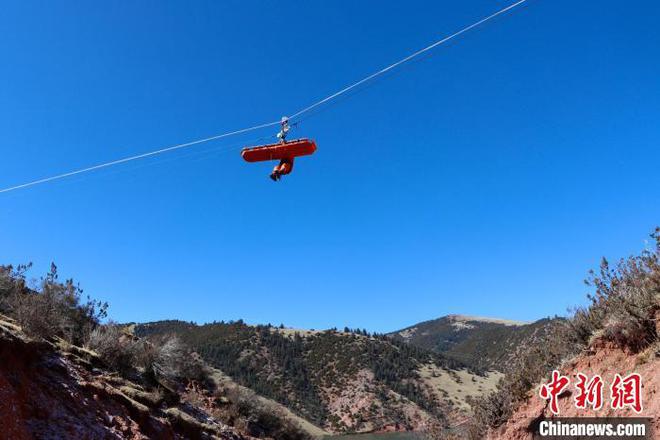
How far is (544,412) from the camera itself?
25.4 feet

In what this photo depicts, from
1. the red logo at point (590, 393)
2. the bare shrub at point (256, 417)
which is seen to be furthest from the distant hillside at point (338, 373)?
the red logo at point (590, 393)

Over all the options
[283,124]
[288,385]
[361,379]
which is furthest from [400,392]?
[283,124]

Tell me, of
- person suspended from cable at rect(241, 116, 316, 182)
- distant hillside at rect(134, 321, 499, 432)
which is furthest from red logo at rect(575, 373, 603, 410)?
distant hillside at rect(134, 321, 499, 432)

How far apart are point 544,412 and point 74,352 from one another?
12.3 meters

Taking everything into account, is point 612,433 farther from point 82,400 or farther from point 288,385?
point 288,385

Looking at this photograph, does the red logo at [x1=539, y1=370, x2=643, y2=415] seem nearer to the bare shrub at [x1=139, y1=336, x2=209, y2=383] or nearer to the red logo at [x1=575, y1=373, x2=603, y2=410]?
the red logo at [x1=575, y1=373, x2=603, y2=410]

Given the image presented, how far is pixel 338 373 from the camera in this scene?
81312 mm

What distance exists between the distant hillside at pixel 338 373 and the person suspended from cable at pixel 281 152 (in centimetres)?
5211

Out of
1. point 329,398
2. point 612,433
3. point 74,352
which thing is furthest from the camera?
point 329,398

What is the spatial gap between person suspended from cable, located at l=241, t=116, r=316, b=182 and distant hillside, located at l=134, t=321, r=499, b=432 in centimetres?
5211

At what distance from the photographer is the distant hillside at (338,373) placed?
68.6 meters

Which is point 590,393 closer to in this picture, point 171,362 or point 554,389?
point 554,389

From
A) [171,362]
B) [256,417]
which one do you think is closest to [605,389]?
[171,362]

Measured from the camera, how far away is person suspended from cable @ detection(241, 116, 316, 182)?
1311cm
